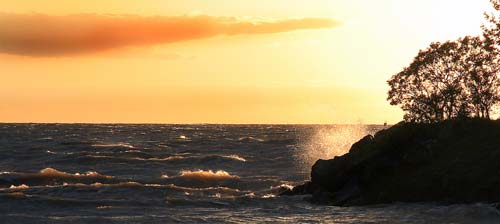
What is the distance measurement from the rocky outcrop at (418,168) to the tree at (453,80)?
6.00 meters

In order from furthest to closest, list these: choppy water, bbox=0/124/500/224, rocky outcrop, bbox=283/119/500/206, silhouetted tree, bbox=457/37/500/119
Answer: silhouetted tree, bbox=457/37/500/119 < rocky outcrop, bbox=283/119/500/206 < choppy water, bbox=0/124/500/224

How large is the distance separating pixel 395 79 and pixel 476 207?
18857 mm

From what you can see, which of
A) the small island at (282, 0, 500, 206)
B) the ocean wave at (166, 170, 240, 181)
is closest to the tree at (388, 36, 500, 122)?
the small island at (282, 0, 500, 206)

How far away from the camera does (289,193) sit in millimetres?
49031

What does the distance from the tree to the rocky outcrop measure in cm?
600

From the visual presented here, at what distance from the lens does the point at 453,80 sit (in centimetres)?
Result: 5478

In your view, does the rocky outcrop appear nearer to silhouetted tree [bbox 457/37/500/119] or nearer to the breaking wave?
silhouetted tree [bbox 457/37/500/119]

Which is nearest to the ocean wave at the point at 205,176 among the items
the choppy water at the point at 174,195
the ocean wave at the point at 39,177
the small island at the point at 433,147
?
the choppy water at the point at 174,195

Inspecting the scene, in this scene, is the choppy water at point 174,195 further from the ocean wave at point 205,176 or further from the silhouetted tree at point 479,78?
the silhouetted tree at point 479,78

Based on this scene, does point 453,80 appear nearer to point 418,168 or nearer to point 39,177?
point 418,168

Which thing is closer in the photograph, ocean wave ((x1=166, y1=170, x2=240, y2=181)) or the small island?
the small island

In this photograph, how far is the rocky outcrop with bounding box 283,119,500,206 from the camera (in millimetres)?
40844

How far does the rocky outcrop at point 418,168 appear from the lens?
4084 cm

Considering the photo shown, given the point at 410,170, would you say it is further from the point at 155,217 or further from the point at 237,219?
the point at 155,217
